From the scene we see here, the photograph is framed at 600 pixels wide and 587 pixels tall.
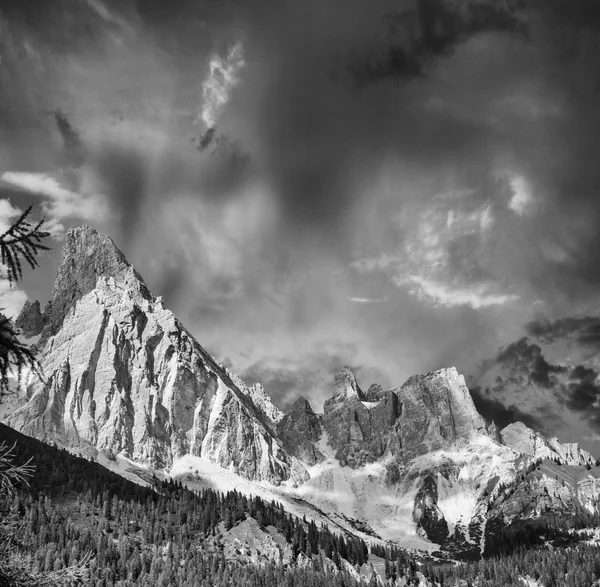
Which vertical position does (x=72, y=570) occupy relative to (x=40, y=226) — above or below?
below

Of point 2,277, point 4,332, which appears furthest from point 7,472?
point 2,277

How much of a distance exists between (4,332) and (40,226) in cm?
345

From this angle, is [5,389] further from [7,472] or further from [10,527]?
[10,527]

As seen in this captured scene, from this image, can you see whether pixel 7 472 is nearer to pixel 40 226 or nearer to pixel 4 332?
pixel 4 332

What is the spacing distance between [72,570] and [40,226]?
1065 centimetres

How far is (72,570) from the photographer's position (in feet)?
70.8

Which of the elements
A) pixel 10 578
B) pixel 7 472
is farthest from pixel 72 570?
pixel 7 472

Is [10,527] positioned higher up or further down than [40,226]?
further down

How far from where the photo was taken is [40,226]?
21.8 meters

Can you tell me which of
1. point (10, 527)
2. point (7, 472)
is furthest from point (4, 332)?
point (10, 527)

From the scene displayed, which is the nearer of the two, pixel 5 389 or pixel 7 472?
→ pixel 7 472

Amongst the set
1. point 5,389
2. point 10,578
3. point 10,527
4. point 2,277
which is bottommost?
point 10,578

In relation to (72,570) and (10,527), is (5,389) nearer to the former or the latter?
(10,527)

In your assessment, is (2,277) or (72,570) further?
(2,277)
